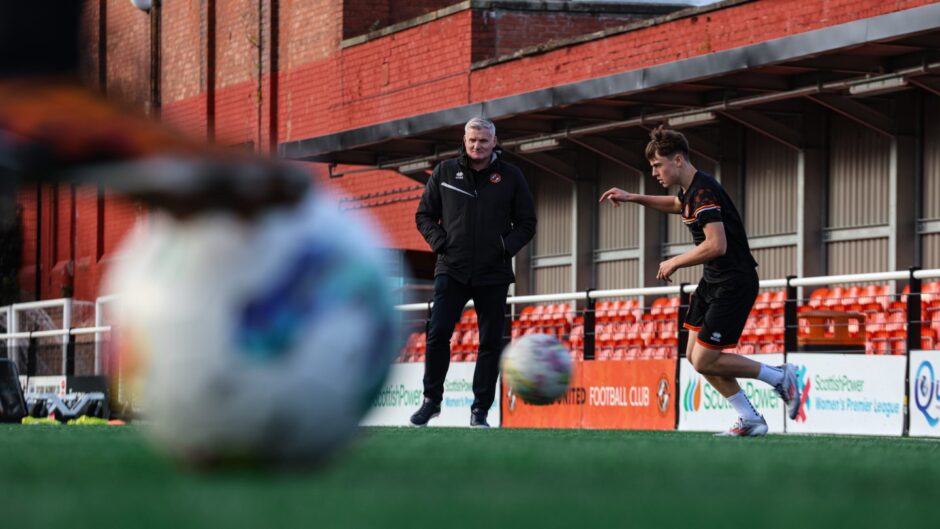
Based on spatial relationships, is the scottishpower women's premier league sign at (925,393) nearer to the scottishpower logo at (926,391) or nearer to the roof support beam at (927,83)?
the scottishpower logo at (926,391)

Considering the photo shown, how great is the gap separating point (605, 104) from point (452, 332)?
38.7ft

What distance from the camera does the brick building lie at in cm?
2091

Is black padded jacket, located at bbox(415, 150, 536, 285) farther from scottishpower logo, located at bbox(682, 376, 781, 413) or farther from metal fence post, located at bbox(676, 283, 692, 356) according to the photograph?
metal fence post, located at bbox(676, 283, 692, 356)

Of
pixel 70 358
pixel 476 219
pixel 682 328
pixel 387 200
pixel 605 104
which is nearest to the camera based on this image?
pixel 476 219

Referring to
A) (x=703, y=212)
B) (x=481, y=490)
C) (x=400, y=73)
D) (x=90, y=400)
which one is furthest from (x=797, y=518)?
(x=400, y=73)

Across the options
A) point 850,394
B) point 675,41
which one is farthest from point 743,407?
point 675,41

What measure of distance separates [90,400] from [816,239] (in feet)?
31.7

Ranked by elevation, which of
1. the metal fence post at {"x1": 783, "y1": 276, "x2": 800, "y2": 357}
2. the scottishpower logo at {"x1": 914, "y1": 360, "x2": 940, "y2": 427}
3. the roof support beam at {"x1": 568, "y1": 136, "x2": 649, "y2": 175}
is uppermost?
the roof support beam at {"x1": 568, "y1": 136, "x2": 649, "y2": 175}

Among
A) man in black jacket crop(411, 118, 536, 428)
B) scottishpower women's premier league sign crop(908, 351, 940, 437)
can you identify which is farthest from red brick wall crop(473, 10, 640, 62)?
man in black jacket crop(411, 118, 536, 428)

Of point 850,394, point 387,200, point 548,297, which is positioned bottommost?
point 850,394

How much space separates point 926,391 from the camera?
13891mm

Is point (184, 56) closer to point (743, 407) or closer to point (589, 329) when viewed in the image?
point (589, 329)

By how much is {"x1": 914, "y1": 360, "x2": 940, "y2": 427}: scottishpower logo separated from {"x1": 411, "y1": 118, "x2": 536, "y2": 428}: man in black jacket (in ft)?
11.9

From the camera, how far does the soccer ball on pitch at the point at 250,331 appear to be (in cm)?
430
